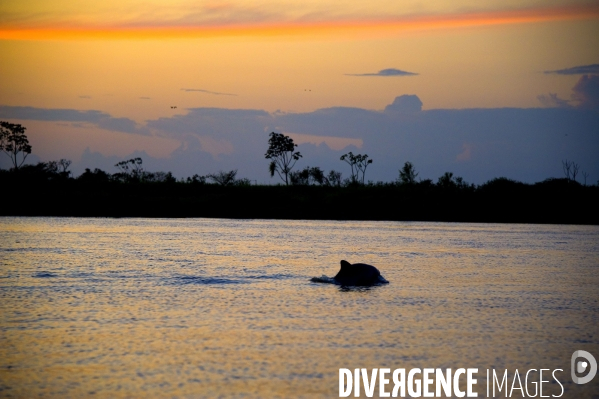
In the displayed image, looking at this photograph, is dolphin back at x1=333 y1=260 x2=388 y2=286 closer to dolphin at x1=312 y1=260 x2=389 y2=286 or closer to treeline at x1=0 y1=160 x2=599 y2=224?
dolphin at x1=312 y1=260 x2=389 y2=286

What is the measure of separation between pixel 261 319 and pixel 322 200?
64185mm

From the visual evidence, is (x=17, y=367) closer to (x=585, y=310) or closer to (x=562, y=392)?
(x=562, y=392)

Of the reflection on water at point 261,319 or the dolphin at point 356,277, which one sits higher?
the dolphin at point 356,277

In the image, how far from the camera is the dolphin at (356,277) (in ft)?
81.9

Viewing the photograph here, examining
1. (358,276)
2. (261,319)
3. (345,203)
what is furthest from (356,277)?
(345,203)

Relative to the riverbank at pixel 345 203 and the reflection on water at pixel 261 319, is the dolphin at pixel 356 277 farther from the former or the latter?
the riverbank at pixel 345 203

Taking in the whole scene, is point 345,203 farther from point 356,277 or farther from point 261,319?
point 261,319

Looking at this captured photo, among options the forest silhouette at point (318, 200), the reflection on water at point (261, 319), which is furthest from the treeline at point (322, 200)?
the reflection on water at point (261, 319)

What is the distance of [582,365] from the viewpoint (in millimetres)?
14203

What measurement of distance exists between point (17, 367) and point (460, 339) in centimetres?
944

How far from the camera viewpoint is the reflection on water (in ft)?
42.7

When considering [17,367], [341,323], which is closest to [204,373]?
[17,367]

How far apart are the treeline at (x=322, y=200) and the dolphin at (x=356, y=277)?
5324 cm

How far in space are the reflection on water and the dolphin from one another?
1.83 feet
